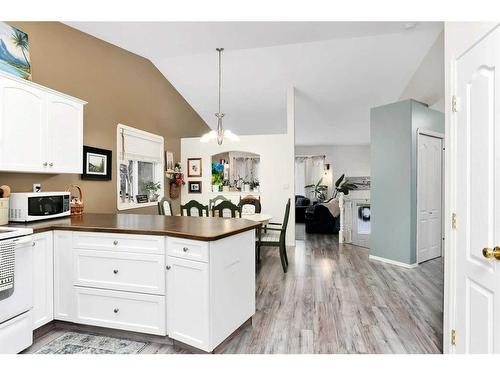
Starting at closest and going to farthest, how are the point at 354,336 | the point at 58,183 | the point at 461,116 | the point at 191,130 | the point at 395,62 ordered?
1. the point at 461,116
2. the point at 354,336
3. the point at 58,183
4. the point at 395,62
5. the point at 191,130

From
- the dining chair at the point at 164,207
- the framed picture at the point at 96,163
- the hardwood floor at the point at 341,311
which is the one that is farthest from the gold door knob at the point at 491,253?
the framed picture at the point at 96,163

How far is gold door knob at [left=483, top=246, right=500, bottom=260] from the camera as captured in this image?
1.32 m

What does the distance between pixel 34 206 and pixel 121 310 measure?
4.17 feet

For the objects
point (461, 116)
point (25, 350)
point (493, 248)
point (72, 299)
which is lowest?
point (25, 350)

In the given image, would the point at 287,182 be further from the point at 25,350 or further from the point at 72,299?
the point at 25,350

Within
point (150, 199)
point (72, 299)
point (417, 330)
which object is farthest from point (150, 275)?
point (150, 199)

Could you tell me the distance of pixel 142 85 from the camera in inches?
199

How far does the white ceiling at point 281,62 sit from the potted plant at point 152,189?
2.18 metres

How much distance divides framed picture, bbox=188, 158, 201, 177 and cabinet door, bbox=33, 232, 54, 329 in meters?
4.24

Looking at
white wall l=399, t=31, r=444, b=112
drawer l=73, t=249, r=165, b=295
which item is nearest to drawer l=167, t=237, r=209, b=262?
drawer l=73, t=249, r=165, b=295

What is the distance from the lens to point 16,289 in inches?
78.9

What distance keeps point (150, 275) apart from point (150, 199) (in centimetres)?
341

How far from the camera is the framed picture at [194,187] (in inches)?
257

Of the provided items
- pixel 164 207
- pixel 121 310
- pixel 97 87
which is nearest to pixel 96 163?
pixel 97 87
